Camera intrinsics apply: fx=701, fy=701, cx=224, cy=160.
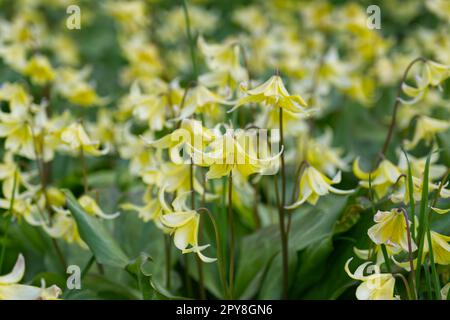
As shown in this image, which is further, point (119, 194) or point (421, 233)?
point (119, 194)

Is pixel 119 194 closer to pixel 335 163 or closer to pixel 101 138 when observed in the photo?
pixel 101 138

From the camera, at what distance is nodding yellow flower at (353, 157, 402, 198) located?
207cm

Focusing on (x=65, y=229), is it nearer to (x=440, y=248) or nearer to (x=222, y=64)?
(x=222, y=64)

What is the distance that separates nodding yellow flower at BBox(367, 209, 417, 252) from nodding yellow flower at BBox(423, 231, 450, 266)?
77 millimetres

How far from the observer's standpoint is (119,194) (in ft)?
8.37

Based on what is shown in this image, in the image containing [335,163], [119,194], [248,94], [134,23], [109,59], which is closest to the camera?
[248,94]

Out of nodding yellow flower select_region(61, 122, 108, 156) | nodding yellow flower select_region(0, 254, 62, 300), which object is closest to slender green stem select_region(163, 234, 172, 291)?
nodding yellow flower select_region(61, 122, 108, 156)

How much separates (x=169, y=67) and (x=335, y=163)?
2315 millimetres

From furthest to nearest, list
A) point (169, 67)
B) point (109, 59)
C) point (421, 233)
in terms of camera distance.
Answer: point (109, 59) → point (169, 67) → point (421, 233)

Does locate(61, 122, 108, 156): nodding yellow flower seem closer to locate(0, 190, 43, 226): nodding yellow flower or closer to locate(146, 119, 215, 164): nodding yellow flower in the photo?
locate(0, 190, 43, 226): nodding yellow flower

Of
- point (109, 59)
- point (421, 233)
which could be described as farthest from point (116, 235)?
point (109, 59)

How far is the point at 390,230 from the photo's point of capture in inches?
66.7

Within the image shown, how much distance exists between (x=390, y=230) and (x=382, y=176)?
411 millimetres

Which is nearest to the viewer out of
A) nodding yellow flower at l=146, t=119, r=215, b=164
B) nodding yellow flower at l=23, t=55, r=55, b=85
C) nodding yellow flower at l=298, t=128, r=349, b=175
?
nodding yellow flower at l=146, t=119, r=215, b=164
